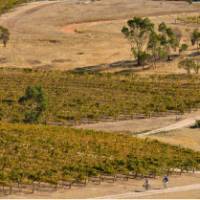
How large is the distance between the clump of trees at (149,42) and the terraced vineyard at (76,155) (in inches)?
2052

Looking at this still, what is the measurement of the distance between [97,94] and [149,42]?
28598 mm

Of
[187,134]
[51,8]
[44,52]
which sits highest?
[51,8]

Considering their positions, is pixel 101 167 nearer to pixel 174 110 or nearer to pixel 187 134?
pixel 187 134

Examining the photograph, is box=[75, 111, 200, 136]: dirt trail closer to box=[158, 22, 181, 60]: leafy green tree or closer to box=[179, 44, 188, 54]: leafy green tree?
box=[158, 22, 181, 60]: leafy green tree

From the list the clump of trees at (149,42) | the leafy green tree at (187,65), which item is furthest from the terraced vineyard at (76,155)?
the clump of trees at (149,42)

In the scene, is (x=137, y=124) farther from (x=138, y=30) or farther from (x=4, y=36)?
(x=4, y=36)

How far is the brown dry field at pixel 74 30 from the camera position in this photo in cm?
12256

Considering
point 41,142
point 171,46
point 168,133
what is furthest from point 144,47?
point 41,142

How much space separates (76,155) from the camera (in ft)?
190

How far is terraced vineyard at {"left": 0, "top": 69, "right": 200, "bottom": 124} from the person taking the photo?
83.2m

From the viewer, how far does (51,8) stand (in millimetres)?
177125

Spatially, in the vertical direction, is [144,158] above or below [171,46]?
below

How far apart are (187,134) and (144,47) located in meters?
62.3

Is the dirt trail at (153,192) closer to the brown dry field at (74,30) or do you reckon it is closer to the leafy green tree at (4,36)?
the brown dry field at (74,30)
